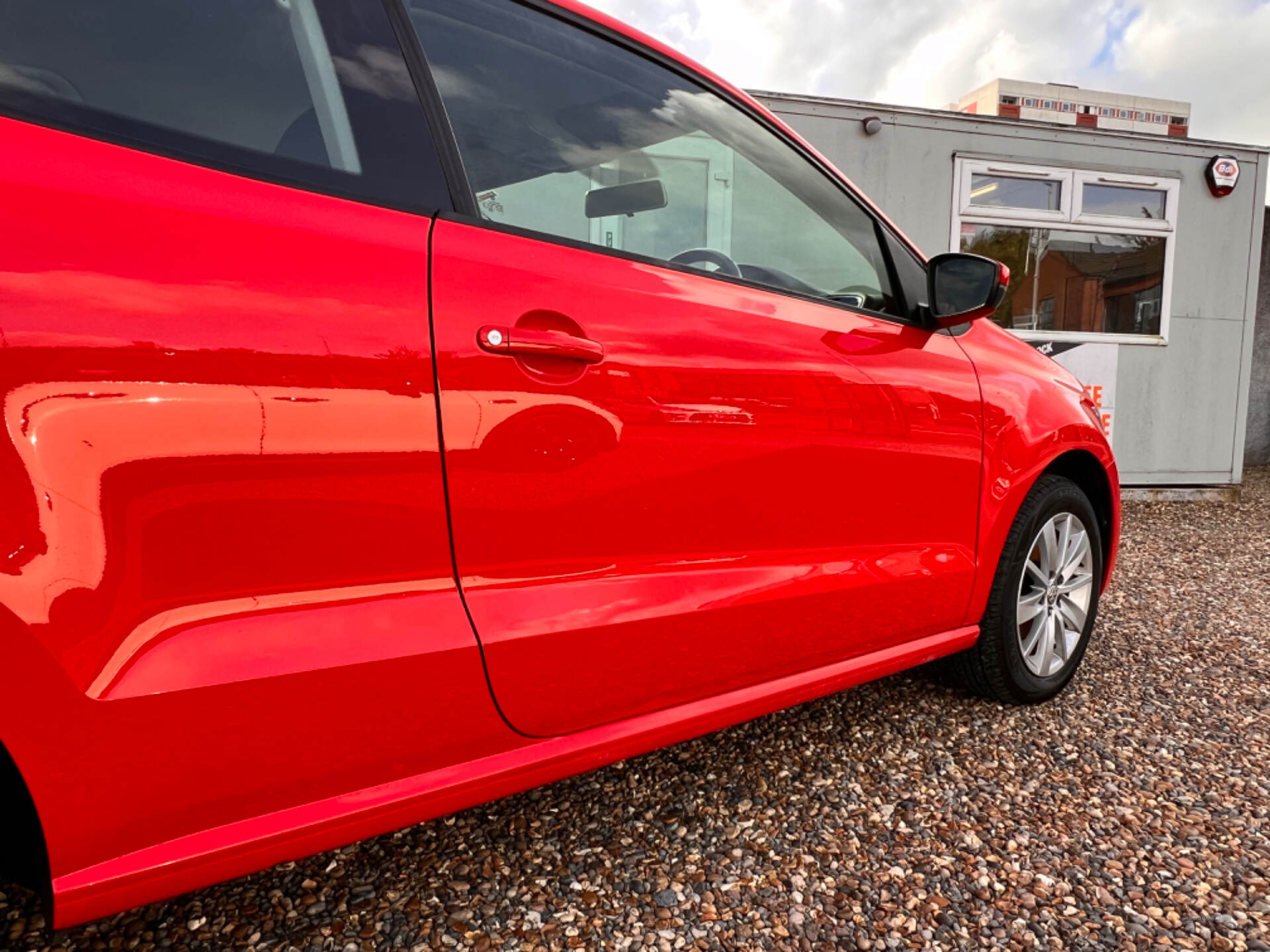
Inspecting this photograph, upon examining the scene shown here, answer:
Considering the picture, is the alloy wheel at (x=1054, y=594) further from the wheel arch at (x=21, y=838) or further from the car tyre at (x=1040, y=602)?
the wheel arch at (x=21, y=838)

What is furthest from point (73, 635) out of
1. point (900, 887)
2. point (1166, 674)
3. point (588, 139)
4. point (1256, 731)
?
point (1166, 674)

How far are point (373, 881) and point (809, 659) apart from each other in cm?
99

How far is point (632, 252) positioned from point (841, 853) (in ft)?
4.24

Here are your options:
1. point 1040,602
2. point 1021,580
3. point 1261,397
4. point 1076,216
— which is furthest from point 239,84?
point 1261,397

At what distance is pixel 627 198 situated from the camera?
178cm

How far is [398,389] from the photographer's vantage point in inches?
43.3

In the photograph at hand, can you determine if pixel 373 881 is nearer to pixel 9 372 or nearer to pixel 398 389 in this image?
pixel 398 389

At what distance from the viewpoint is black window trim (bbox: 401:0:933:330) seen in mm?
1290

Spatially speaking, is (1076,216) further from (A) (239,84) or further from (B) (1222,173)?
(A) (239,84)

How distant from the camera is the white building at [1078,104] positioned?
68.1m

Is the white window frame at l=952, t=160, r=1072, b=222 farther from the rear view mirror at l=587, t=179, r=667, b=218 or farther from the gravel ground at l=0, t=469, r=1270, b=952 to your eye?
the rear view mirror at l=587, t=179, r=667, b=218

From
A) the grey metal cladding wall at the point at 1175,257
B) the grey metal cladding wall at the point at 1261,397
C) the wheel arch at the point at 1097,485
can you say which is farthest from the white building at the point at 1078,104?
Result: the wheel arch at the point at 1097,485

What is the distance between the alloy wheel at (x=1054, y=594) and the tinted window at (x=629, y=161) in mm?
931

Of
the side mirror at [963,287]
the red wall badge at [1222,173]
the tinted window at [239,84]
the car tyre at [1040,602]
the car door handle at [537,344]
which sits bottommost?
the car tyre at [1040,602]
